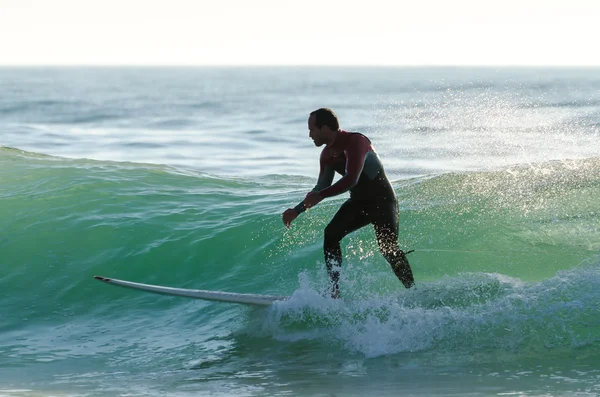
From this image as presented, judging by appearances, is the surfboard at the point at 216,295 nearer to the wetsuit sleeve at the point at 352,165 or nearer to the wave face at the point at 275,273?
the wave face at the point at 275,273

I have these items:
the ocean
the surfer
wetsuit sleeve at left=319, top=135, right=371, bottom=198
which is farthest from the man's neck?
the ocean

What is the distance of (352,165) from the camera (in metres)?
6.02

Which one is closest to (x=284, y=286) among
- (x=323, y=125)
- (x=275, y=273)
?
(x=275, y=273)

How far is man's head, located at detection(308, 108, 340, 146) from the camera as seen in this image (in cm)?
600

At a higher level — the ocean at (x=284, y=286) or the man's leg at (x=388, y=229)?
the man's leg at (x=388, y=229)

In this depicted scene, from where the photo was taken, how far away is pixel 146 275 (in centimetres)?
877

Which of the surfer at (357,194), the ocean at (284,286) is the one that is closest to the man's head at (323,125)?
the surfer at (357,194)

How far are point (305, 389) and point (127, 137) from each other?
72.3 feet

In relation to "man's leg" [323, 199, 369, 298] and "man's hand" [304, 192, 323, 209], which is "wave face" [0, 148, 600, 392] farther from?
"man's hand" [304, 192, 323, 209]

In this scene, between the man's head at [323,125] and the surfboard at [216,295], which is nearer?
the man's head at [323,125]

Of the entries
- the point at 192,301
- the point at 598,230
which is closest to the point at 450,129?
the point at 598,230

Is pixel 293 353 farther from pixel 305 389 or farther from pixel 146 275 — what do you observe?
pixel 146 275

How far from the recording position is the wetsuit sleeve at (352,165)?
5.96 meters

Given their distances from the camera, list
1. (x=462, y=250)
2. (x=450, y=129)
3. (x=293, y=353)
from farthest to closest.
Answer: (x=450, y=129), (x=462, y=250), (x=293, y=353)
